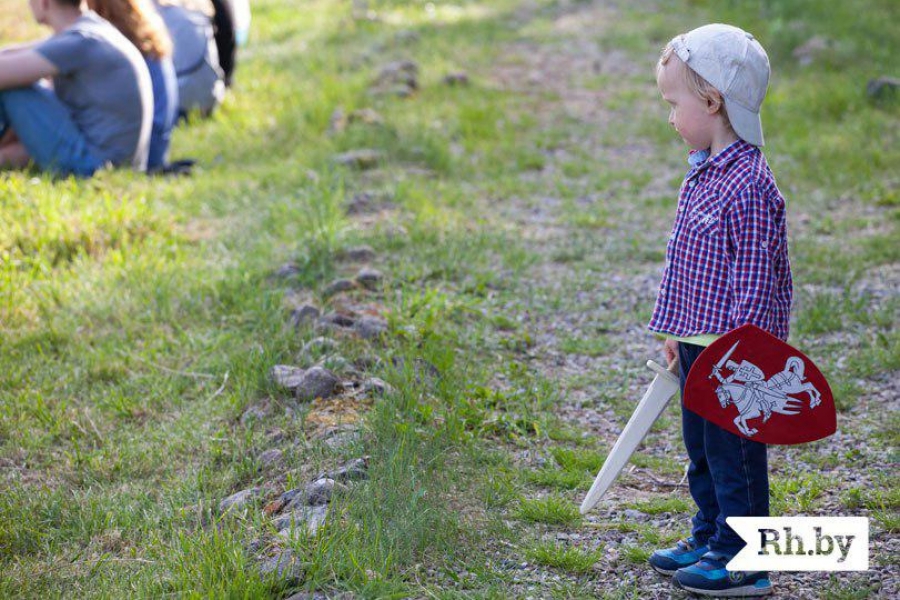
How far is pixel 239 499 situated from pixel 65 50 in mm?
3877

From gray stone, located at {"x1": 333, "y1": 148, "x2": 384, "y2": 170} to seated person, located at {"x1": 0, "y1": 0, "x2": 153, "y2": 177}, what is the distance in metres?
1.24

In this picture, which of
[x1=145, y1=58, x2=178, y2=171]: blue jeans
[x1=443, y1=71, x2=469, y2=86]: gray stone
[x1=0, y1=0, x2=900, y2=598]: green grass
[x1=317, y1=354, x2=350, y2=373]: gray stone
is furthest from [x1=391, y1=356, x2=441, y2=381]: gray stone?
[x1=443, y1=71, x2=469, y2=86]: gray stone

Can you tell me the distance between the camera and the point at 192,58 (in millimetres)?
7484

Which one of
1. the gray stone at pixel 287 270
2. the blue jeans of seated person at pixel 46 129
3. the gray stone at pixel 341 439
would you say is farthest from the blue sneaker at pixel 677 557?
the blue jeans of seated person at pixel 46 129

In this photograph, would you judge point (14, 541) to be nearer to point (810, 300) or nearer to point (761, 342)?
point (761, 342)

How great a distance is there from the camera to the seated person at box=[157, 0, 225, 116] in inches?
293

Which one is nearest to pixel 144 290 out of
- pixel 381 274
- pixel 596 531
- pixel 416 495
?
Answer: pixel 381 274

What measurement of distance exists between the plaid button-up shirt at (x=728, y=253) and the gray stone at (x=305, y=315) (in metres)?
A: 1.91

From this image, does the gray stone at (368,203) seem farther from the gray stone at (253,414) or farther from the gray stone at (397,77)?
the gray stone at (397,77)

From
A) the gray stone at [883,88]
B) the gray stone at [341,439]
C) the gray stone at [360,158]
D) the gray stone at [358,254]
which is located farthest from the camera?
the gray stone at [883,88]

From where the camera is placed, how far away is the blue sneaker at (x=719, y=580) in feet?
8.75

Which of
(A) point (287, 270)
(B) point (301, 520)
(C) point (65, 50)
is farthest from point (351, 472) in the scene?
(C) point (65, 50)

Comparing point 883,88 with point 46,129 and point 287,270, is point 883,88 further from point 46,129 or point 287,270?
point 46,129

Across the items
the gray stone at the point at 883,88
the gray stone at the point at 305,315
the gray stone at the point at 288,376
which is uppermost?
the gray stone at the point at 883,88
